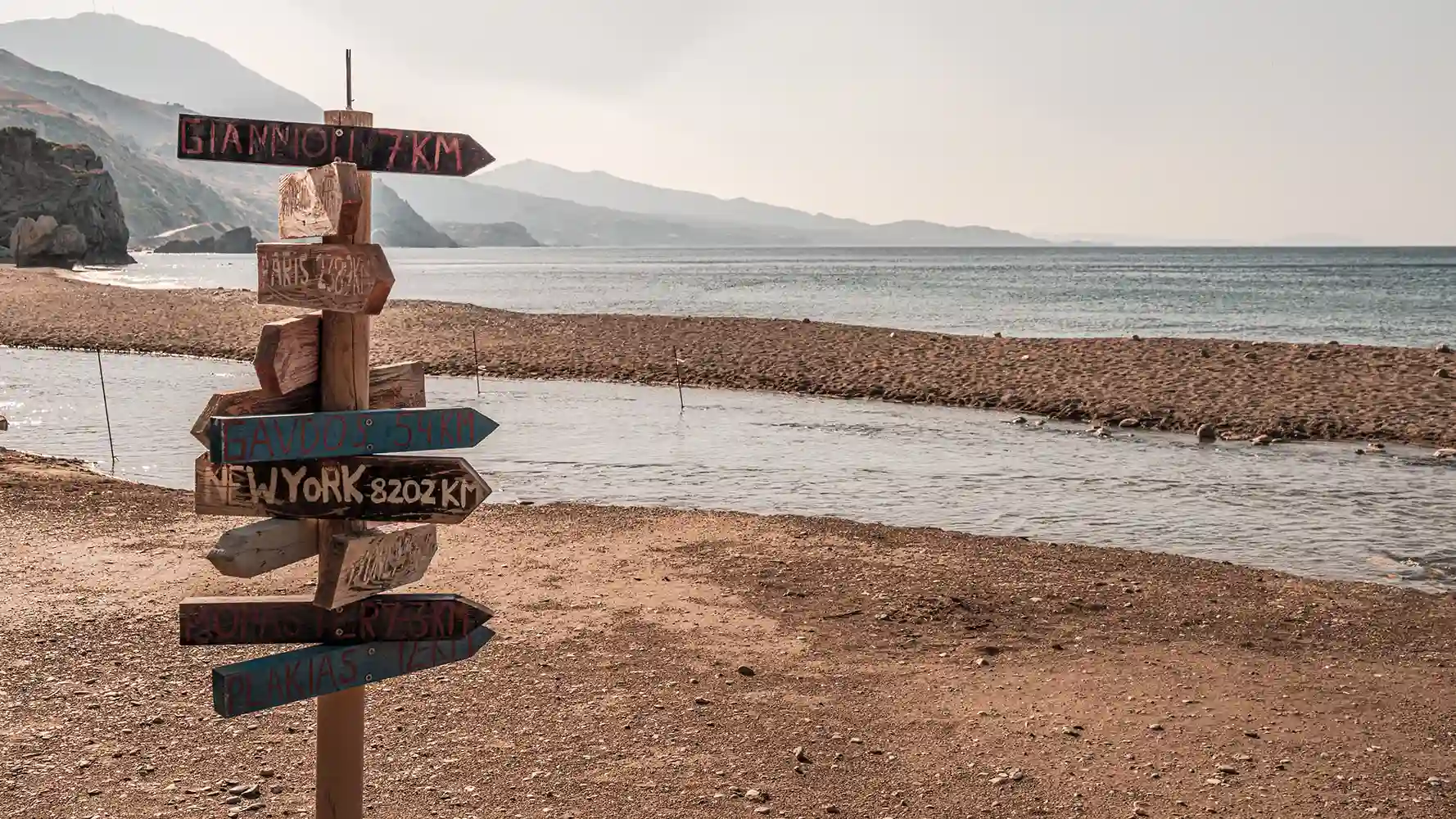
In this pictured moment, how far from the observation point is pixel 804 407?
89.4ft

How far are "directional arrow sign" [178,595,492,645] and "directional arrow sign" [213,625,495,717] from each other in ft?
0.15

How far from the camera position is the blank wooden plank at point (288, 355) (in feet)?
15.9

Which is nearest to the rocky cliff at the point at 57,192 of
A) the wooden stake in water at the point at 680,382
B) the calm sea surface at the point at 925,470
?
the wooden stake in water at the point at 680,382

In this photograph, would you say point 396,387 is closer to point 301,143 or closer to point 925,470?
point 301,143

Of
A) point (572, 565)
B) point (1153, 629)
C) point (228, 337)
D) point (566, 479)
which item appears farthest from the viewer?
point (228, 337)

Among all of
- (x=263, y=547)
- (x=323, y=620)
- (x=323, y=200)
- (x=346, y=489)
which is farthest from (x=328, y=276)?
(x=323, y=620)

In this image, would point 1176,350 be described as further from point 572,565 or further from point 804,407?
point 572,565

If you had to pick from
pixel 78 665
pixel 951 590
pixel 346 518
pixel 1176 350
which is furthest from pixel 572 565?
pixel 1176 350

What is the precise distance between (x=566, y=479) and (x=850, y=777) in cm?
1106

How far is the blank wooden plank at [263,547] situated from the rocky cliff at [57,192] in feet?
403

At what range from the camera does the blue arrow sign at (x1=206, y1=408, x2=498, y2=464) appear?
472cm

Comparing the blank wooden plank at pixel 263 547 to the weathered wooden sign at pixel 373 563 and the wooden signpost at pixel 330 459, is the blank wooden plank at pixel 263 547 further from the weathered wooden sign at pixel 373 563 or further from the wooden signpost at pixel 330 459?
the weathered wooden sign at pixel 373 563

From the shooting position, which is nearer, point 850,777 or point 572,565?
point 850,777

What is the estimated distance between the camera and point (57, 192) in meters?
118
